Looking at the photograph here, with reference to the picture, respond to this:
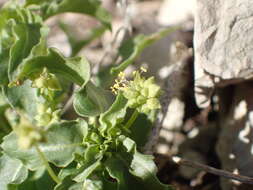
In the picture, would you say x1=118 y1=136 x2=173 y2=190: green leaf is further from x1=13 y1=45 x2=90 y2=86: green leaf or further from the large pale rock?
the large pale rock

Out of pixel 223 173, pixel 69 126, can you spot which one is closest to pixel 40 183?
pixel 69 126

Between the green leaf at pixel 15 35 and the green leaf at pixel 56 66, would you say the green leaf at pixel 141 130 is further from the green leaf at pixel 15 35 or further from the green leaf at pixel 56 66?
the green leaf at pixel 15 35

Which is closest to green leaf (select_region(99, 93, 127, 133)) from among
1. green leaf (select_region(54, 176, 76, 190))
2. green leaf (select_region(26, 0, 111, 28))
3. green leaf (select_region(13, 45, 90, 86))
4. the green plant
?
the green plant

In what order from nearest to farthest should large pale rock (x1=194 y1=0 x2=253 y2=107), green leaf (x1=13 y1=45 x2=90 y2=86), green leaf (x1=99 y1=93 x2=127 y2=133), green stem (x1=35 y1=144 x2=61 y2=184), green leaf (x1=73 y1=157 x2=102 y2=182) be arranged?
green stem (x1=35 y1=144 x2=61 y2=184) → green leaf (x1=73 y1=157 x2=102 y2=182) → green leaf (x1=99 y1=93 x2=127 y2=133) → green leaf (x1=13 y1=45 x2=90 y2=86) → large pale rock (x1=194 y1=0 x2=253 y2=107)

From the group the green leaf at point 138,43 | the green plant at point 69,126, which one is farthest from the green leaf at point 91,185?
the green leaf at point 138,43

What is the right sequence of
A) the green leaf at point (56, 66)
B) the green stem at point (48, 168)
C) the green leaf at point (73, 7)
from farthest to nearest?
the green leaf at point (73, 7)
the green leaf at point (56, 66)
the green stem at point (48, 168)

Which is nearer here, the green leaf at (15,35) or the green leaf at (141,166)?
the green leaf at (141,166)

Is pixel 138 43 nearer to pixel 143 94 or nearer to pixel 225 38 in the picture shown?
pixel 225 38
